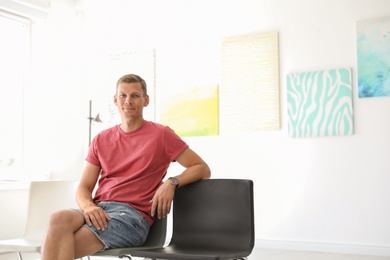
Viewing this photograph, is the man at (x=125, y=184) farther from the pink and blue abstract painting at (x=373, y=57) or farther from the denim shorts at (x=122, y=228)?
the pink and blue abstract painting at (x=373, y=57)

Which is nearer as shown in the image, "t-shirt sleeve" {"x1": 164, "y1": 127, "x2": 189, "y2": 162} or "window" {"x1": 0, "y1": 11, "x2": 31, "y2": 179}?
"t-shirt sleeve" {"x1": 164, "y1": 127, "x2": 189, "y2": 162}

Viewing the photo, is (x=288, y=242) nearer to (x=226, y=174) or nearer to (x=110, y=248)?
(x=226, y=174)

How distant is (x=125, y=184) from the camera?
8.24 ft

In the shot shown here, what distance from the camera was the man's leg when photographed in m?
2.16

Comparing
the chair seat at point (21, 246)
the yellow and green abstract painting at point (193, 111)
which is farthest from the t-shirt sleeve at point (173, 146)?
the yellow and green abstract painting at point (193, 111)

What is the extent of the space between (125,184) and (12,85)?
3357mm

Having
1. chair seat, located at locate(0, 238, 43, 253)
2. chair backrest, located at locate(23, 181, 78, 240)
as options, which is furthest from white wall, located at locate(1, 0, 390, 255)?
chair seat, located at locate(0, 238, 43, 253)

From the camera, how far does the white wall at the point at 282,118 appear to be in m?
4.86

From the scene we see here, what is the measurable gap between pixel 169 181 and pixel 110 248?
14.4 inches

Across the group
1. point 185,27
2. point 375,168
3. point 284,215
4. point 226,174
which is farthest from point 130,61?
point 375,168

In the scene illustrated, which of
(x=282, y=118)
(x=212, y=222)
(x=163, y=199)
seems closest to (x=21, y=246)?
(x=163, y=199)

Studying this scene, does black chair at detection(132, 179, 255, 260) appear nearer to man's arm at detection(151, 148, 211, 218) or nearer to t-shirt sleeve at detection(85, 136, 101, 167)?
man's arm at detection(151, 148, 211, 218)

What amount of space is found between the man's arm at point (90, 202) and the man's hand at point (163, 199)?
205 millimetres

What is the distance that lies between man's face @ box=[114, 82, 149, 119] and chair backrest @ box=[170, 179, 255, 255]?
42 centimetres
